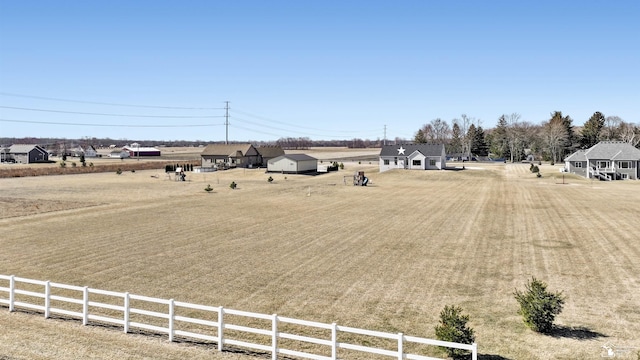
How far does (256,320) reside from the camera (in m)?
17.6

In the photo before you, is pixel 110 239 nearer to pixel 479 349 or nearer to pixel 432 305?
pixel 432 305

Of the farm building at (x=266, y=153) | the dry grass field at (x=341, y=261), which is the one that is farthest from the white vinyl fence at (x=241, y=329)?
the farm building at (x=266, y=153)

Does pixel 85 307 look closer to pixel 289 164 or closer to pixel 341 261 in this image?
pixel 341 261

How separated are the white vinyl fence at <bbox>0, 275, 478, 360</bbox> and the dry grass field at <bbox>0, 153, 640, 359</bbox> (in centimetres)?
54

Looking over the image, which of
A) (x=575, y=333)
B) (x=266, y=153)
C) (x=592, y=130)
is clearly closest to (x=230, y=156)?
(x=266, y=153)

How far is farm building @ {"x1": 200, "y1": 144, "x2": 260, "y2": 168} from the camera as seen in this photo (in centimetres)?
10794

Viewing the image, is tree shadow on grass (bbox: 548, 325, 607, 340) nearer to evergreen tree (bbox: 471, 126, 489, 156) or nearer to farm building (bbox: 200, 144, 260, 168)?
farm building (bbox: 200, 144, 260, 168)

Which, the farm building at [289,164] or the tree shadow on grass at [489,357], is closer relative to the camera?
the tree shadow on grass at [489,357]

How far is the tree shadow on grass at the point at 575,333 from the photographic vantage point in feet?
52.2

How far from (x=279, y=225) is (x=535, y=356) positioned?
81.6ft

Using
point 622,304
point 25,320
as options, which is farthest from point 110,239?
point 622,304

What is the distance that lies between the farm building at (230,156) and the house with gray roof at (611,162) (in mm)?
65615

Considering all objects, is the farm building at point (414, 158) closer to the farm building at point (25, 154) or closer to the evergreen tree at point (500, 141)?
the evergreen tree at point (500, 141)

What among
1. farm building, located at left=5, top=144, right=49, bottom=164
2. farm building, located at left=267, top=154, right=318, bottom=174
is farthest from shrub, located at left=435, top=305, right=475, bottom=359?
farm building, located at left=5, top=144, right=49, bottom=164
